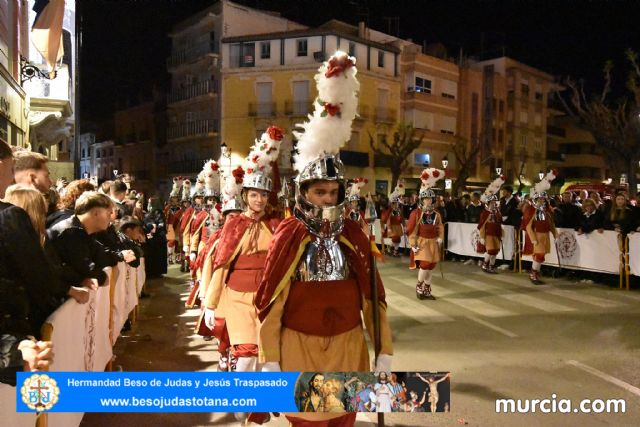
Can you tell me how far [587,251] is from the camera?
1334 cm

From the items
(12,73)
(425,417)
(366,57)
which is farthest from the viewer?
(366,57)

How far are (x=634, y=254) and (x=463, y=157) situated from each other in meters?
35.5

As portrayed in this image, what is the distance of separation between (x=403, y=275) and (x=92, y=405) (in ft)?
40.6

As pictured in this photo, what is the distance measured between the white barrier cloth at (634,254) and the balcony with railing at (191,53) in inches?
1485

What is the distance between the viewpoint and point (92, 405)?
294 cm

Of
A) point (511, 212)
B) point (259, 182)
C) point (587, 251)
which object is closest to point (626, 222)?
point (587, 251)

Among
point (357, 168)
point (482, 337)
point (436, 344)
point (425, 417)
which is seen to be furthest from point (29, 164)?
point (357, 168)

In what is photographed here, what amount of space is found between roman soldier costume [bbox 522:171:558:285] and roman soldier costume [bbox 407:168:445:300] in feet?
11.0

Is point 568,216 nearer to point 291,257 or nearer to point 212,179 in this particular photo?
point 212,179

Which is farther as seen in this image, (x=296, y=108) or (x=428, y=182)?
(x=296, y=108)

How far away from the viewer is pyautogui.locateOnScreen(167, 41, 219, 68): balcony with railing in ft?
147

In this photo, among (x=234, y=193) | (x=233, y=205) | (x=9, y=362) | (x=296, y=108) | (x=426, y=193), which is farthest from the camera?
(x=296, y=108)

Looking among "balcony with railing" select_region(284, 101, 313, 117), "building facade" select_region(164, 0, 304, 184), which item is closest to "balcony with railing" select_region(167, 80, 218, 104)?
"building facade" select_region(164, 0, 304, 184)

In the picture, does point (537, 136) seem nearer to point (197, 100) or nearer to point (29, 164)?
point (197, 100)
